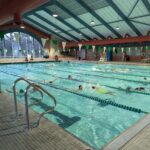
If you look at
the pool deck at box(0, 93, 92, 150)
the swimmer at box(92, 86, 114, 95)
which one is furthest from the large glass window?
the pool deck at box(0, 93, 92, 150)

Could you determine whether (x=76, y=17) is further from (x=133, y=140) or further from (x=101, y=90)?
(x=133, y=140)

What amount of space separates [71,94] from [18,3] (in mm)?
3834

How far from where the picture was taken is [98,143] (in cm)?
316

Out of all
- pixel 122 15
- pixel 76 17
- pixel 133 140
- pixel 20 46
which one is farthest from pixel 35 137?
pixel 20 46

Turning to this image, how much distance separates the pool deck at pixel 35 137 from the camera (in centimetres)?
222

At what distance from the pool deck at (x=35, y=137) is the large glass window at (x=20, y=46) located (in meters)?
18.9

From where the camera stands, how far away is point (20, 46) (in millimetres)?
22828

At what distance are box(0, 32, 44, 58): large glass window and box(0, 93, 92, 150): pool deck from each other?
61.8 ft

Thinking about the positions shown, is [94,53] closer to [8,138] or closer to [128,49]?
[128,49]

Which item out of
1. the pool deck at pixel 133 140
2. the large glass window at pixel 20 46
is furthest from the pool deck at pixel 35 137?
the large glass window at pixel 20 46

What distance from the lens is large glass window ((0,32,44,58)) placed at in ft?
71.6

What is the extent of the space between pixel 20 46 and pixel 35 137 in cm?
2166

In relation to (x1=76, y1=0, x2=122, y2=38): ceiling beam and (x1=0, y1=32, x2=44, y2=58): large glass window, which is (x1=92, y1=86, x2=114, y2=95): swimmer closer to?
(x1=76, y1=0, x2=122, y2=38): ceiling beam

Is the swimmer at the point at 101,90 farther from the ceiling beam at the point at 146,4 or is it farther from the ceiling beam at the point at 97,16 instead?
the ceiling beam at the point at 97,16
